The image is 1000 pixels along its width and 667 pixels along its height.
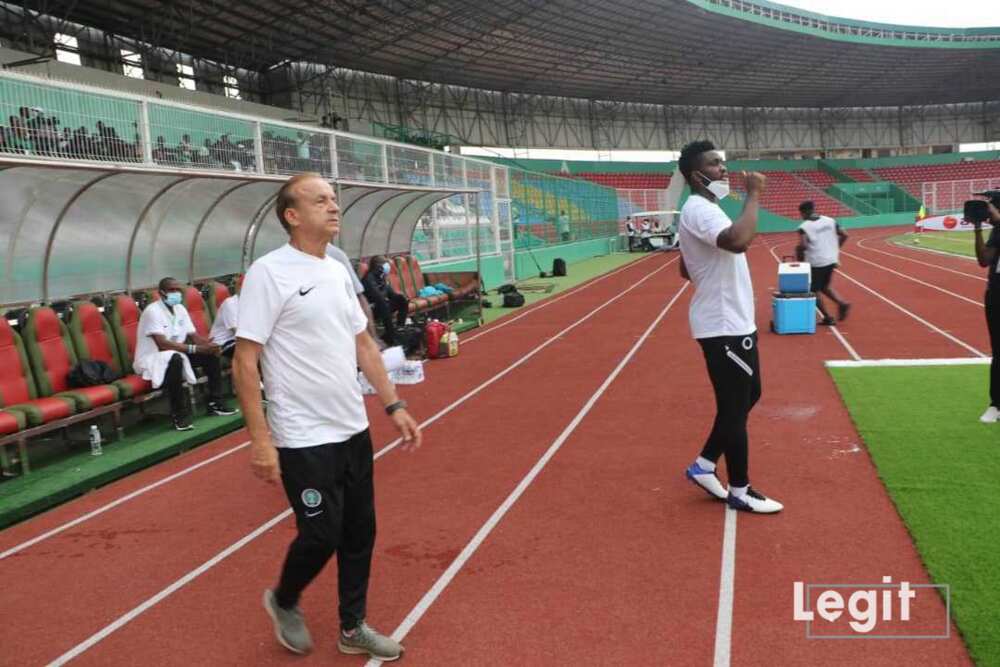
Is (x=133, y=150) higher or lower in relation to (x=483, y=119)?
lower

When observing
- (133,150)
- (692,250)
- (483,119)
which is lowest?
(692,250)

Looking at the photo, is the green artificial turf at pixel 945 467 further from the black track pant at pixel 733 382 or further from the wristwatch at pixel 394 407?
the wristwatch at pixel 394 407

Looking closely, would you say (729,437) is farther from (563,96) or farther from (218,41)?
(563,96)

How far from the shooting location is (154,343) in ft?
24.1

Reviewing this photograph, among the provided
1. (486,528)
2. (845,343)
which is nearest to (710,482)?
(486,528)

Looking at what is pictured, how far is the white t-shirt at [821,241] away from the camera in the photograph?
36.9 ft

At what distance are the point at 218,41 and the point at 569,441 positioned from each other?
28512 mm

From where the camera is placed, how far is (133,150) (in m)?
8.04

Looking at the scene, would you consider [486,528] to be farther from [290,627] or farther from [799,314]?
[799,314]

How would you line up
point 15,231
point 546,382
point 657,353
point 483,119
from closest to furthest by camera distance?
point 15,231 → point 546,382 → point 657,353 → point 483,119

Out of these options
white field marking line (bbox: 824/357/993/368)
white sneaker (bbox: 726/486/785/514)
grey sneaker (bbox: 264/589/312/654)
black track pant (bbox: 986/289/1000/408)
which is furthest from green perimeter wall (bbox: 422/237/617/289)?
grey sneaker (bbox: 264/589/312/654)

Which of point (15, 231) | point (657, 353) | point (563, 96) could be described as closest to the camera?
point (15, 231)

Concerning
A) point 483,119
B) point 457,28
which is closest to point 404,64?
point 457,28

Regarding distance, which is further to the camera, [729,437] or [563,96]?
[563,96]
